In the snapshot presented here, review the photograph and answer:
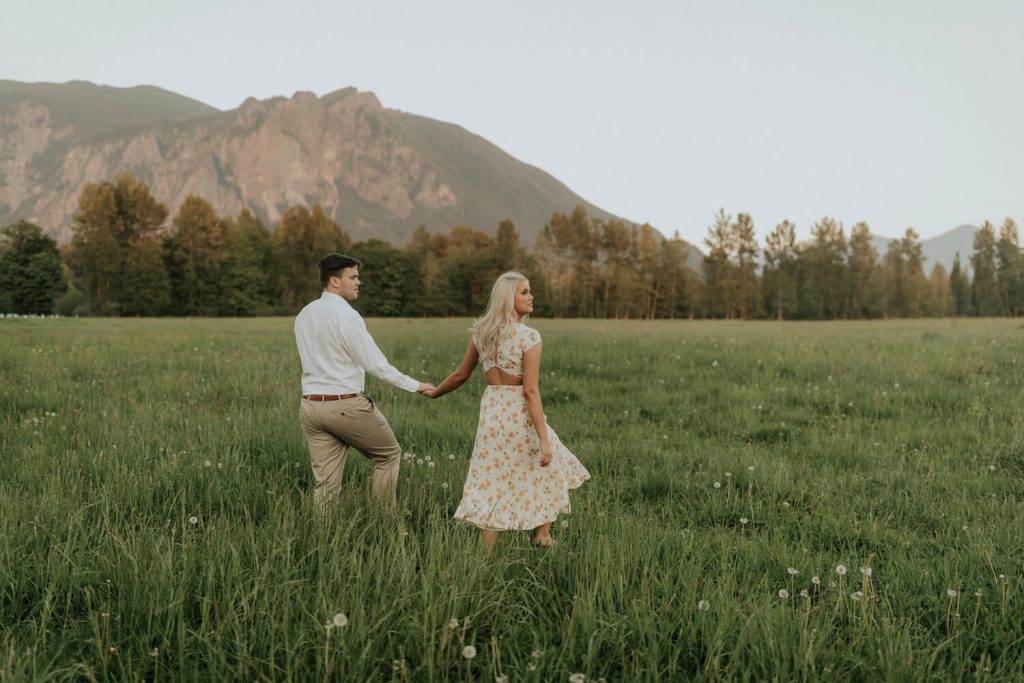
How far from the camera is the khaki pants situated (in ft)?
16.0

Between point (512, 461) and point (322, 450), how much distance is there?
1.68 m

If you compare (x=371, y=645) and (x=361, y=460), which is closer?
(x=371, y=645)

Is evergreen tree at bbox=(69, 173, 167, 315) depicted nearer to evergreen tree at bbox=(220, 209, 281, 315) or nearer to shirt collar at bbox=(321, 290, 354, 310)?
evergreen tree at bbox=(220, 209, 281, 315)

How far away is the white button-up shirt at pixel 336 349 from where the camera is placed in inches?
190

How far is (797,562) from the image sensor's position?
165 inches

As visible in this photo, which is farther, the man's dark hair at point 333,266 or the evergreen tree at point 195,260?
the evergreen tree at point 195,260

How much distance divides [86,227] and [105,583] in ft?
281

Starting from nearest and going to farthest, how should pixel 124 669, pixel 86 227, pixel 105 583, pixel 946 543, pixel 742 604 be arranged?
1. pixel 124 669
2. pixel 105 583
3. pixel 742 604
4. pixel 946 543
5. pixel 86 227

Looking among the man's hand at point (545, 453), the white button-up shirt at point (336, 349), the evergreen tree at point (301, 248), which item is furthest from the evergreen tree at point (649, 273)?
the white button-up shirt at point (336, 349)

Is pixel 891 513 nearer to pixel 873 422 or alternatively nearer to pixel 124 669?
pixel 873 422

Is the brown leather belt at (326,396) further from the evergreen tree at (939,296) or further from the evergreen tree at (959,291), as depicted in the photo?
the evergreen tree at (959,291)

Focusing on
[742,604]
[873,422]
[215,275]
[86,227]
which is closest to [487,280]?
[215,275]

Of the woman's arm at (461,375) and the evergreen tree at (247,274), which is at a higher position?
the evergreen tree at (247,274)

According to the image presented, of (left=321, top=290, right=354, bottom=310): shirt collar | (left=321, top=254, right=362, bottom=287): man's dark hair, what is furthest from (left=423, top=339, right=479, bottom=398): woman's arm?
(left=321, top=254, right=362, bottom=287): man's dark hair
